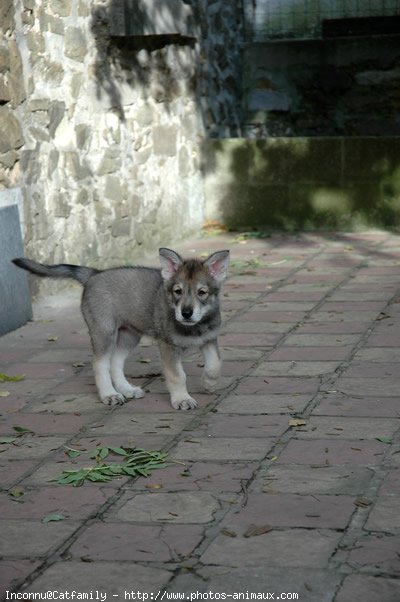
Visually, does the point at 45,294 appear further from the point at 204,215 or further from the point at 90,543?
the point at 90,543

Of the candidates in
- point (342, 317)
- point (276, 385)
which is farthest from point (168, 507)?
point (342, 317)

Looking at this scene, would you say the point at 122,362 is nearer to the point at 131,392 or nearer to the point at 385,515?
the point at 131,392

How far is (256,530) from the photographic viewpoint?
4.05m

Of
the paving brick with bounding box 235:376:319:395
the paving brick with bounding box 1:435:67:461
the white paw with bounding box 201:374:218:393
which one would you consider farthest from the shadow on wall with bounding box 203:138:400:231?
the paving brick with bounding box 1:435:67:461

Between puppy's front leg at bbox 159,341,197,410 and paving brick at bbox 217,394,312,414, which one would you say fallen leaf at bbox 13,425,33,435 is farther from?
paving brick at bbox 217,394,312,414

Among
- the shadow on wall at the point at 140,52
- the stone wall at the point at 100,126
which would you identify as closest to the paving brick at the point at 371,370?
the stone wall at the point at 100,126

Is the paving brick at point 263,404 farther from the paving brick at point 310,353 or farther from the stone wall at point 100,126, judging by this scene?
the stone wall at point 100,126

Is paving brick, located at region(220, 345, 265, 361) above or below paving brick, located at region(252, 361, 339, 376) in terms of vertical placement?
below

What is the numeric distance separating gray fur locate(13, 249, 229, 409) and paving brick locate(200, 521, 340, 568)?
5.83ft

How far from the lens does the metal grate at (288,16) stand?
1366 cm

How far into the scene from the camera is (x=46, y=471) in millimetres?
4875

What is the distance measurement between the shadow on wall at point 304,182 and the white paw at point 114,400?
6.48 metres

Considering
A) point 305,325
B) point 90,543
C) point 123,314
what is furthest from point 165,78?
point 90,543

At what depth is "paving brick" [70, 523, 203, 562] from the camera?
3.87m
